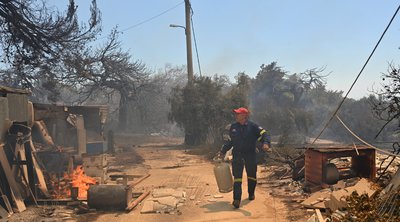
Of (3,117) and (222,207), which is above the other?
(3,117)

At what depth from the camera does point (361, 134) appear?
88.5ft

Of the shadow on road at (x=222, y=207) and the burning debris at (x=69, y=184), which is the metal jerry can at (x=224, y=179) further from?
the burning debris at (x=69, y=184)

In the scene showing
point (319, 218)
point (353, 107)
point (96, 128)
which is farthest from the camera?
point (353, 107)

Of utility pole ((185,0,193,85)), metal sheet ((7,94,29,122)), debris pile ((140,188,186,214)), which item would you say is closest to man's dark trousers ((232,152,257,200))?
debris pile ((140,188,186,214))

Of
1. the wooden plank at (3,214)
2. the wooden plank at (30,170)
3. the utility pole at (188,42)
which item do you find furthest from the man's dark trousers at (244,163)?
the utility pole at (188,42)

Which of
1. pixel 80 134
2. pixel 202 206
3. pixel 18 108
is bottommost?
pixel 202 206

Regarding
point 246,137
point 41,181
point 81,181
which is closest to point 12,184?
point 41,181

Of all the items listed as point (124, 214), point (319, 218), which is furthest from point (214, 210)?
point (319, 218)

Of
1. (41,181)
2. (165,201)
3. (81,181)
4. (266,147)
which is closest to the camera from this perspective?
(266,147)

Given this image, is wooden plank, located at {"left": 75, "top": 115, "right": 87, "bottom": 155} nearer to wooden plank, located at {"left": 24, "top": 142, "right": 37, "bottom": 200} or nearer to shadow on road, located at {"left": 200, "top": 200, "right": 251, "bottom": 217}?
wooden plank, located at {"left": 24, "top": 142, "right": 37, "bottom": 200}

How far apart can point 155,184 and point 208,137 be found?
1311 cm

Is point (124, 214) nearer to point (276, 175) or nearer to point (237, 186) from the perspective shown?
point (237, 186)

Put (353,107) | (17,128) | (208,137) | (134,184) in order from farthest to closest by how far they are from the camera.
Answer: (353,107) < (208,137) < (134,184) < (17,128)

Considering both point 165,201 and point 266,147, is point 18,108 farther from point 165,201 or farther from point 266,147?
point 266,147
